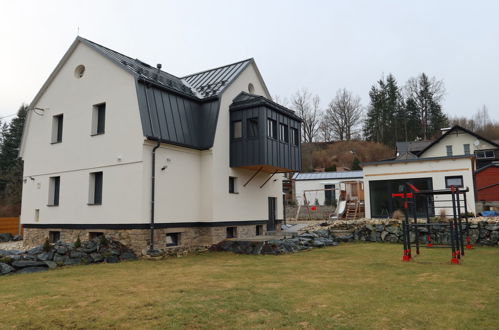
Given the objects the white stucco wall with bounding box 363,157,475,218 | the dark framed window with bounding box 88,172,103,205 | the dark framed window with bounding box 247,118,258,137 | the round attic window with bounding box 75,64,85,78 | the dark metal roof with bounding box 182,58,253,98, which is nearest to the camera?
the dark framed window with bounding box 88,172,103,205

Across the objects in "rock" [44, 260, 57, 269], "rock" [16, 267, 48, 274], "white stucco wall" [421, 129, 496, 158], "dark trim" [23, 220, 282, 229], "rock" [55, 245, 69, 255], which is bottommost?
"rock" [16, 267, 48, 274]

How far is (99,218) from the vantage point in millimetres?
13625

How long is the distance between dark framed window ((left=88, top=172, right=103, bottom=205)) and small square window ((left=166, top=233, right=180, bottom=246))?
300 cm

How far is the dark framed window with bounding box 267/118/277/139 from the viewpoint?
15.4m

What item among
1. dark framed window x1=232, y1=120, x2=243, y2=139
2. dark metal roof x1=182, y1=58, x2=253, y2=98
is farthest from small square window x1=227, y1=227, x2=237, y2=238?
dark metal roof x1=182, y1=58, x2=253, y2=98

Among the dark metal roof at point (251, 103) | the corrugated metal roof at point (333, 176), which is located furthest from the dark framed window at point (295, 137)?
the corrugated metal roof at point (333, 176)

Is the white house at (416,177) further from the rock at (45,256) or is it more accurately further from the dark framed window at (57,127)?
the rock at (45,256)

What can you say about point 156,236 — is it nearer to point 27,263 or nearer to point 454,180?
point 27,263

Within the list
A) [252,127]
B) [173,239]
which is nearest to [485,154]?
[252,127]

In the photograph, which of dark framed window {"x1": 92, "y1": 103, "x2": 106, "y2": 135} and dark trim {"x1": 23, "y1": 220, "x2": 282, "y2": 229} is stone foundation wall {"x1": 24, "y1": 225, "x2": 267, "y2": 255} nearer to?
dark trim {"x1": 23, "y1": 220, "x2": 282, "y2": 229}

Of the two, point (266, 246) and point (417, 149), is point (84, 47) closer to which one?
point (266, 246)

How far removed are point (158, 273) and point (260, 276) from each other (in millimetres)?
2748

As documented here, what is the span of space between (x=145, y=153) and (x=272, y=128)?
219 inches

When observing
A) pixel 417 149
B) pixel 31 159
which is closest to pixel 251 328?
pixel 31 159
